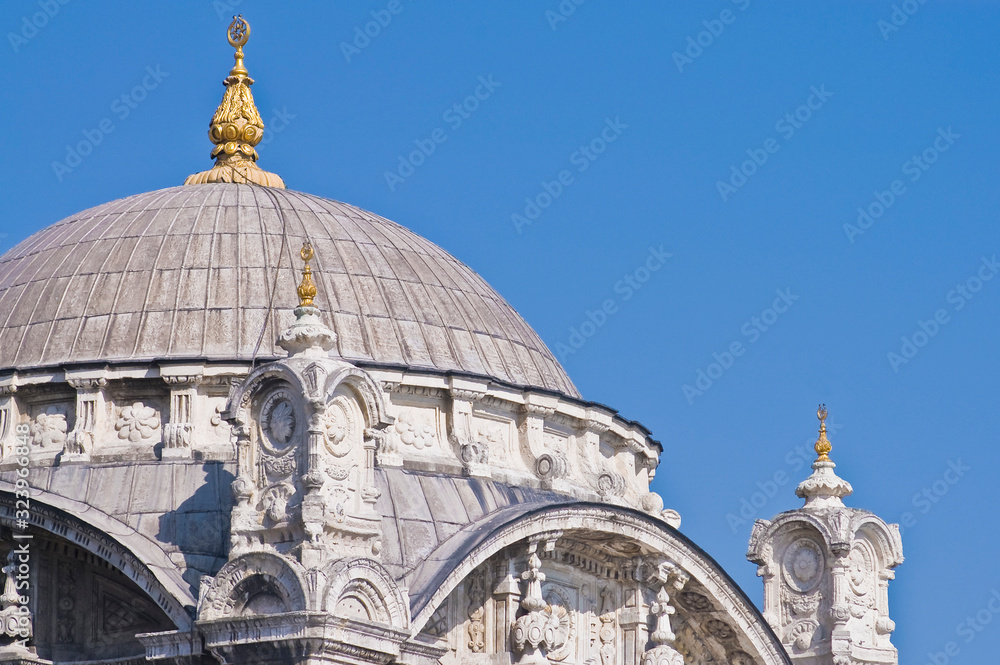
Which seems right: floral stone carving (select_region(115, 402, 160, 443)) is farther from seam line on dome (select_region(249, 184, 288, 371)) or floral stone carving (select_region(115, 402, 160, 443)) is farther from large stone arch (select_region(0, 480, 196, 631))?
large stone arch (select_region(0, 480, 196, 631))

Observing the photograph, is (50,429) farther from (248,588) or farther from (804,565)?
(804,565)

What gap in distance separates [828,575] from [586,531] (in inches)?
292

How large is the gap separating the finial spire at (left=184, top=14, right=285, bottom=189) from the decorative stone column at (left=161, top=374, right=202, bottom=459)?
27.5 feet

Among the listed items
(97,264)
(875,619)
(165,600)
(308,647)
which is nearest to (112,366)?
(97,264)

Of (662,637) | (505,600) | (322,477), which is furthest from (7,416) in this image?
(662,637)

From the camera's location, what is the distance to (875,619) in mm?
46938

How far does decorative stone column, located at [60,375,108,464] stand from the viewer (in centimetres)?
4153

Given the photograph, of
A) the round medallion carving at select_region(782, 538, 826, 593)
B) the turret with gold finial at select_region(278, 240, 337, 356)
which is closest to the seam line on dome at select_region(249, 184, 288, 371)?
the turret with gold finial at select_region(278, 240, 337, 356)

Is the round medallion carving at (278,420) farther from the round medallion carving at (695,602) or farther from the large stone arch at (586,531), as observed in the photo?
the round medallion carving at (695,602)

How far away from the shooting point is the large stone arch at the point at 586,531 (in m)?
38.1

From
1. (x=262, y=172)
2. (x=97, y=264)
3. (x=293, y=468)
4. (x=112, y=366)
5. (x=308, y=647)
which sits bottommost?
(x=308, y=647)

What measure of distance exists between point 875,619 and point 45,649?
55.4ft

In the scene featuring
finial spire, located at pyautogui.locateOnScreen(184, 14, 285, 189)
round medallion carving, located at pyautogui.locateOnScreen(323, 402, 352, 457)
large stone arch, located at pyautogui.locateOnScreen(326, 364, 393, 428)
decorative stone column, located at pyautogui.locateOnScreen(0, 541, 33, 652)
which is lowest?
decorative stone column, located at pyautogui.locateOnScreen(0, 541, 33, 652)

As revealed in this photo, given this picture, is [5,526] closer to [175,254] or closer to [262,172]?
[175,254]
